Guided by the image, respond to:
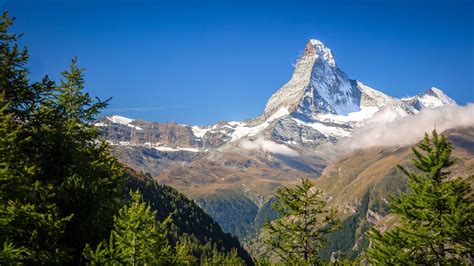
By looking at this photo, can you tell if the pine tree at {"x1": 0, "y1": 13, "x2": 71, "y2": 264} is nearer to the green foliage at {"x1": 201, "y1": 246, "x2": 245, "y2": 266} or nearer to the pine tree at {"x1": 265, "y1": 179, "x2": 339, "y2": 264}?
the pine tree at {"x1": 265, "y1": 179, "x2": 339, "y2": 264}

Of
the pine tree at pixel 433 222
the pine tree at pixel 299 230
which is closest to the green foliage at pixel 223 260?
the pine tree at pixel 299 230

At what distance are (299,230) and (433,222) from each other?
804 centimetres

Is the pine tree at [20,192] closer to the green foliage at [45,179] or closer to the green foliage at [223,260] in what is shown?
the green foliage at [45,179]

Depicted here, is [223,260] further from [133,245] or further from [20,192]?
[20,192]

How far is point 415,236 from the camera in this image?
2272cm

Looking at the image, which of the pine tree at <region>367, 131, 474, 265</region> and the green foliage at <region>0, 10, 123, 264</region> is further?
the pine tree at <region>367, 131, 474, 265</region>

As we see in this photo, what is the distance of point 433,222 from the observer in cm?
2306

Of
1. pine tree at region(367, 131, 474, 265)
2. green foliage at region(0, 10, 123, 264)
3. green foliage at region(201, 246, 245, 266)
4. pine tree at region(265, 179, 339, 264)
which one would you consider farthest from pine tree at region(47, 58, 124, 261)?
green foliage at region(201, 246, 245, 266)

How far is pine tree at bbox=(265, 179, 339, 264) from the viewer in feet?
87.5

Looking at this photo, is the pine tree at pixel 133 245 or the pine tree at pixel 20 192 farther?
the pine tree at pixel 133 245

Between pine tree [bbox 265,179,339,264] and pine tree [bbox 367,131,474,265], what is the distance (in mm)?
3602

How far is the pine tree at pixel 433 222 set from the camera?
22.4 m

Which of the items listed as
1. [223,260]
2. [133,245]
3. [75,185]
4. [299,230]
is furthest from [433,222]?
[223,260]

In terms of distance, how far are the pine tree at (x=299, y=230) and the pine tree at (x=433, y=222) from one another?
3.60m
